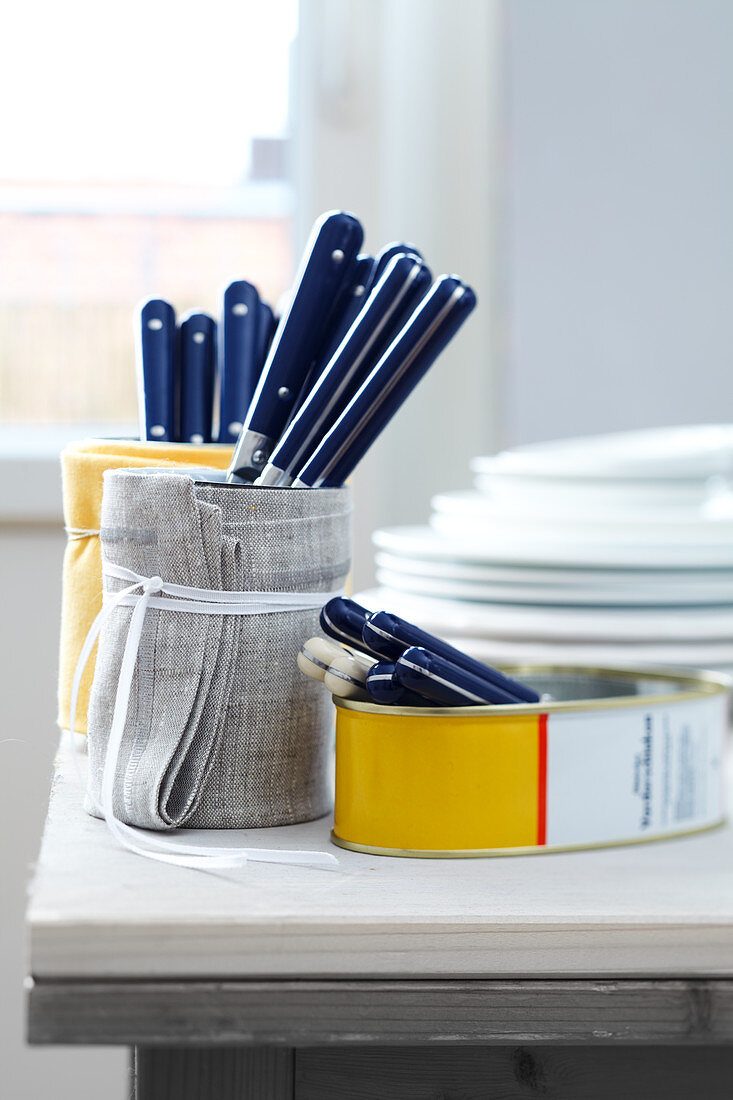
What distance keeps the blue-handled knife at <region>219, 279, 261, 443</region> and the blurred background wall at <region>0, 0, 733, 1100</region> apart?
1.64 feet

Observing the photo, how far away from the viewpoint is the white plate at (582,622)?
70cm

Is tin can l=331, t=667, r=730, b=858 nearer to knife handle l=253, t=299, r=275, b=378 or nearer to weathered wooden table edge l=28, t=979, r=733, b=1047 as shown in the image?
weathered wooden table edge l=28, t=979, r=733, b=1047

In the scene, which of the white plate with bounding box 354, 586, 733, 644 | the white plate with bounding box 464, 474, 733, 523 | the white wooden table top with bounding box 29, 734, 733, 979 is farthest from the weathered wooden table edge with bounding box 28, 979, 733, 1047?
the white plate with bounding box 464, 474, 733, 523

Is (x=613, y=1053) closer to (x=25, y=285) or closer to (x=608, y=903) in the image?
(x=608, y=903)

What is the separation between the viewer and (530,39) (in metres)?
1.07

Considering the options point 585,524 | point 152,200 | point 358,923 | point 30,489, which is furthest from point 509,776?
point 152,200

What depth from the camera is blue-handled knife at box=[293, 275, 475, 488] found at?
1.62 feet

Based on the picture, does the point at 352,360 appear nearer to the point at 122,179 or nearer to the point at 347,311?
the point at 347,311

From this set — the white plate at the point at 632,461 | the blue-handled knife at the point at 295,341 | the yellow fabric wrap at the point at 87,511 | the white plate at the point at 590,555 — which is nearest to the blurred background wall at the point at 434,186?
the white plate at the point at 632,461

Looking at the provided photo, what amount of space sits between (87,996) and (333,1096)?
104 mm

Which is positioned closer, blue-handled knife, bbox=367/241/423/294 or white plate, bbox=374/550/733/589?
blue-handled knife, bbox=367/241/423/294

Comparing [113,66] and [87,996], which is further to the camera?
[113,66]

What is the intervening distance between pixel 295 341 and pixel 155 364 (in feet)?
0.37

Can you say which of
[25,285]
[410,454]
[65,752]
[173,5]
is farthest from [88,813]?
[173,5]
